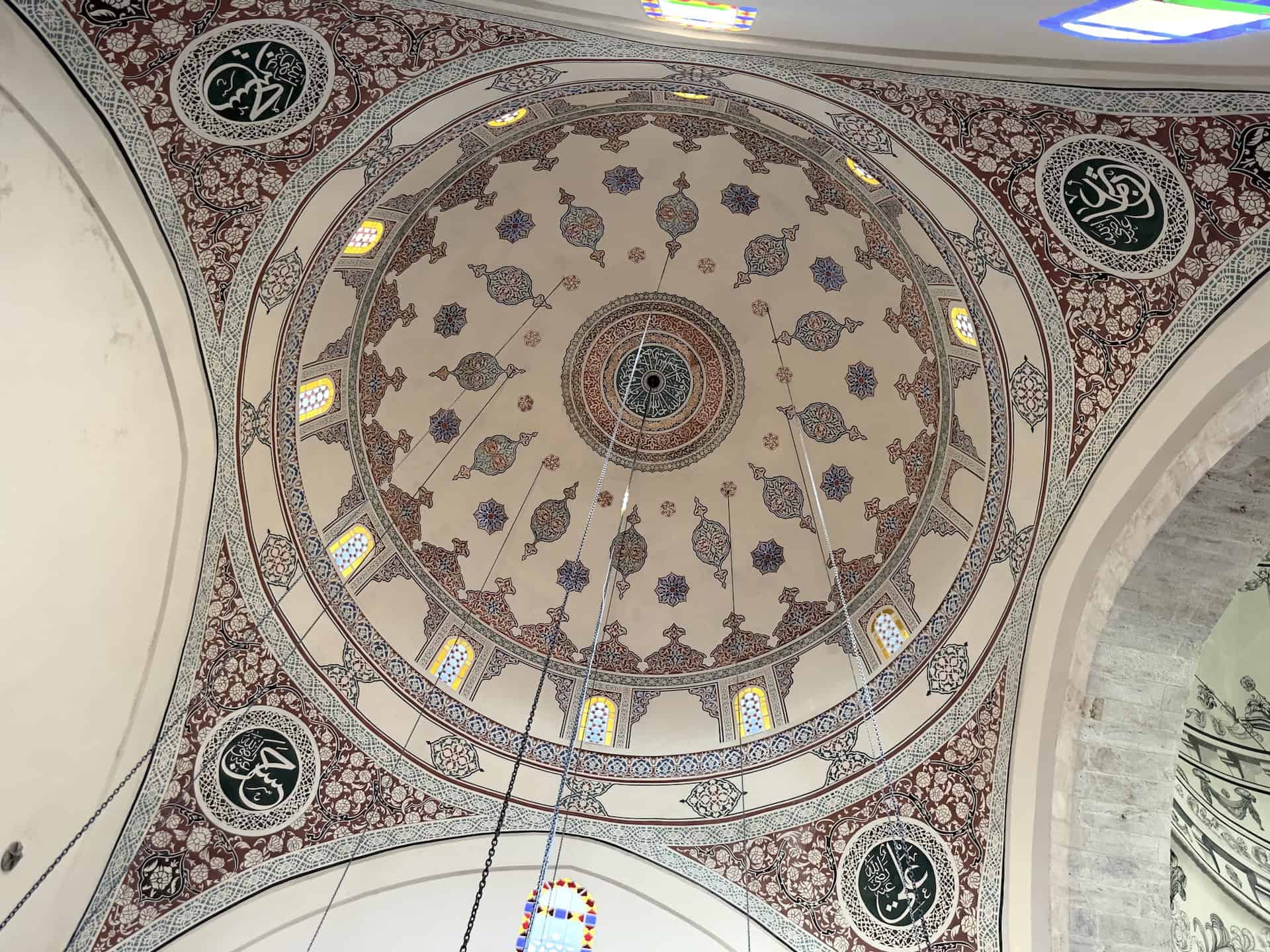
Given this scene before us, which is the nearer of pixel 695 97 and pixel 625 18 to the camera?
pixel 625 18

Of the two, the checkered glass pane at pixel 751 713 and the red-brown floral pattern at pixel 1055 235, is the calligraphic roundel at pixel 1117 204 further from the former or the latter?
the checkered glass pane at pixel 751 713

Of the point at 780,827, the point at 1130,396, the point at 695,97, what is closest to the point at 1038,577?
the point at 1130,396

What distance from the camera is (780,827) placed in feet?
26.9

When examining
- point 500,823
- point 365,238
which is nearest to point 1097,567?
point 500,823

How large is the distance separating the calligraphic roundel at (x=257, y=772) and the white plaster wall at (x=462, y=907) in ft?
2.03

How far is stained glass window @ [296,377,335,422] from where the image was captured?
821 cm

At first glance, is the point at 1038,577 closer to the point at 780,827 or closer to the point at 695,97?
the point at 780,827

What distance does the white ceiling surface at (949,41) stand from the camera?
405 cm

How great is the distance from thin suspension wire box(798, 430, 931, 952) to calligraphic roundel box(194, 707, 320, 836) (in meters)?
4.98

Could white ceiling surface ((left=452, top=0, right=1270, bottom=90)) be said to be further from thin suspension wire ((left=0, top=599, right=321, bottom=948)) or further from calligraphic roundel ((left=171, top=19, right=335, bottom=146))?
thin suspension wire ((left=0, top=599, right=321, bottom=948))

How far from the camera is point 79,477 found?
595 cm

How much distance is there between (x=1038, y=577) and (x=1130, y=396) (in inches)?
63.3

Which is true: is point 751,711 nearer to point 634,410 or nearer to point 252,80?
point 634,410

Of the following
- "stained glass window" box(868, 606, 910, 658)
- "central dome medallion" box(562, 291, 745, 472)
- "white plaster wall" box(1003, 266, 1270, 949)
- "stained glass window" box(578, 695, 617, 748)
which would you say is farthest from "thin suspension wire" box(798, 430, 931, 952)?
"stained glass window" box(578, 695, 617, 748)
